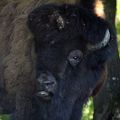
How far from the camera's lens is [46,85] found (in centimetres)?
A: 370

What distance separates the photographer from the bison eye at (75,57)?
3.81m

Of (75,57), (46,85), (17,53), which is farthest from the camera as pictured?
(17,53)

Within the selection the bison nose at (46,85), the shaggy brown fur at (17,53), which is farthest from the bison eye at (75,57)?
the shaggy brown fur at (17,53)

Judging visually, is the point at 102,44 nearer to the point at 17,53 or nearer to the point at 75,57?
the point at 75,57

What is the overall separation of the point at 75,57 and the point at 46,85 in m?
0.33

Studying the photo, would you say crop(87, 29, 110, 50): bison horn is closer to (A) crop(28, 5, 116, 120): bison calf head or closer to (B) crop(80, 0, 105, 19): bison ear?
(A) crop(28, 5, 116, 120): bison calf head

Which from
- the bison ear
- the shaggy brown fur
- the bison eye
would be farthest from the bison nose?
the bison ear

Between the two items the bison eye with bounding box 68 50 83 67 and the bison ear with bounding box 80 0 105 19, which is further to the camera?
the bison ear with bounding box 80 0 105 19

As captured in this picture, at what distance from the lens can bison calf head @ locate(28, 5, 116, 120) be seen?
3.74 meters

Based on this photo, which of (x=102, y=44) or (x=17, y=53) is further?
(x=17, y=53)

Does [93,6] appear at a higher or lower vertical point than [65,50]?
higher

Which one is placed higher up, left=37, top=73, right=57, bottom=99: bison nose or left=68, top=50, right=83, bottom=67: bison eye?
left=68, top=50, right=83, bottom=67: bison eye

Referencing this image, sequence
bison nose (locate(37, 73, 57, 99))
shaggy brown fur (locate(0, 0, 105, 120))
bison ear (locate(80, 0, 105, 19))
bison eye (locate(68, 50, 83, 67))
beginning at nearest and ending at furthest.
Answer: bison nose (locate(37, 73, 57, 99))
bison eye (locate(68, 50, 83, 67))
bison ear (locate(80, 0, 105, 19))
shaggy brown fur (locate(0, 0, 105, 120))

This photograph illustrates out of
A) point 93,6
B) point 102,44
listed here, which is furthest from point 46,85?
point 93,6
